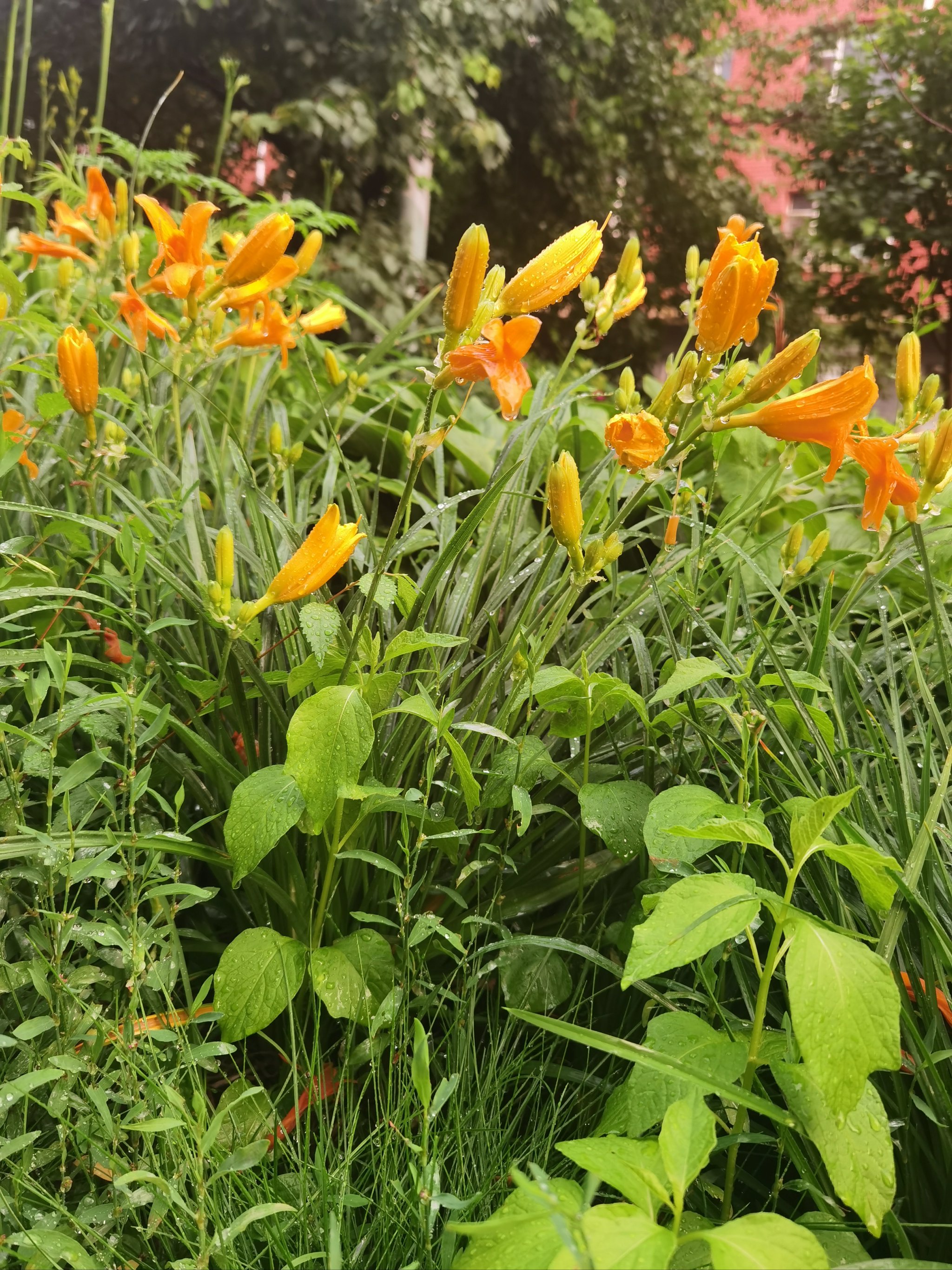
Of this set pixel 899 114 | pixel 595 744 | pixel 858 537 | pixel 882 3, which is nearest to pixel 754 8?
pixel 882 3

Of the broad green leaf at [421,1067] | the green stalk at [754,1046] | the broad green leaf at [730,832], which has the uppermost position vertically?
the broad green leaf at [730,832]

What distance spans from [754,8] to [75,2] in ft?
25.3

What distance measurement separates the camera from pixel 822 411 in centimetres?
97

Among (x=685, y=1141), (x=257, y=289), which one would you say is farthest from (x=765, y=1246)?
(x=257, y=289)

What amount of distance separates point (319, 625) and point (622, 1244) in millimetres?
550

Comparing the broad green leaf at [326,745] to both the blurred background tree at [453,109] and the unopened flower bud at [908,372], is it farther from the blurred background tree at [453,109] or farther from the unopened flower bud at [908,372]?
the blurred background tree at [453,109]

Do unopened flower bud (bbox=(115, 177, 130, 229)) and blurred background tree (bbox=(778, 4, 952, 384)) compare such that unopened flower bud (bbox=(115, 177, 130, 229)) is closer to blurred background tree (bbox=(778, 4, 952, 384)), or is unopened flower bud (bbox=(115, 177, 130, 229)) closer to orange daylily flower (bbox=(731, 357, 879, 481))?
orange daylily flower (bbox=(731, 357, 879, 481))

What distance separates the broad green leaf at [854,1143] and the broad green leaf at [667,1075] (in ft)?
0.16

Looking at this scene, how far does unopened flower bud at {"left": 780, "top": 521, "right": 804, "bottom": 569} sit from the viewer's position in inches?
47.9

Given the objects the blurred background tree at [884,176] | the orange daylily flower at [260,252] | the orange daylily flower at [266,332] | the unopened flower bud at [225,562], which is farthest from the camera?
the blurred background tree at [884,176]

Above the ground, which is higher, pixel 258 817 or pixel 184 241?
pixel 184 241

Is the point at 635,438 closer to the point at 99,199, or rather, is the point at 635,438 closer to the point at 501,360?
the point at 501,360

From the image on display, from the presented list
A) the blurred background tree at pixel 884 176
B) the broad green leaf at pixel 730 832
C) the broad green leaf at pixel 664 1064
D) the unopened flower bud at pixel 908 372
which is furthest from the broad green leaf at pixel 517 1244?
the blurred background tree at pixel 884 176

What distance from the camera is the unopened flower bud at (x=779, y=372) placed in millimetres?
925
